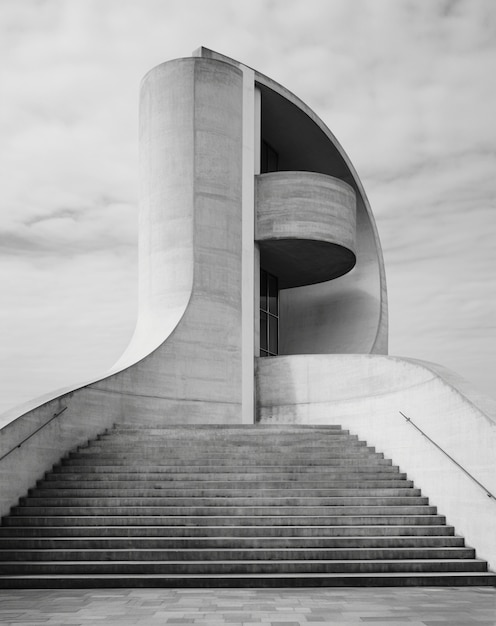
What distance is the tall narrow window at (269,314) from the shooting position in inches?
790

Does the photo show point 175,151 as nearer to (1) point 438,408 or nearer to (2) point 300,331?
(2) point 300,331

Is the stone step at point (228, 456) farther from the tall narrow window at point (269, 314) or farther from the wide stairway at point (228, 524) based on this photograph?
the tall narrow window at point (269, 314)

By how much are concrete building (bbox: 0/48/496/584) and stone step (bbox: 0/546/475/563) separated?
353 cm

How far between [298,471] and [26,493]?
3.59 metres

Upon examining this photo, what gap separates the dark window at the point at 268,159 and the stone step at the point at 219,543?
13.5 meters

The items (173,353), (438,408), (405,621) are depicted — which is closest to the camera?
(405,621)

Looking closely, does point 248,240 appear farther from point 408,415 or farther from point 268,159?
point 408,415

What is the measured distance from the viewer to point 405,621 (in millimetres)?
6020

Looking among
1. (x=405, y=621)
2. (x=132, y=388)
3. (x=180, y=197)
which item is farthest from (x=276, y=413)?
(x=405, y=621)

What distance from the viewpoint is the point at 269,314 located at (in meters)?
20.4

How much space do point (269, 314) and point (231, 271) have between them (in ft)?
12.3

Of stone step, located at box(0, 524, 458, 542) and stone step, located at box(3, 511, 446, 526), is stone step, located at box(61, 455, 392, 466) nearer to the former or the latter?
stone step, located at box(3, 511, 446, 526)

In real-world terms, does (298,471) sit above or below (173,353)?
below

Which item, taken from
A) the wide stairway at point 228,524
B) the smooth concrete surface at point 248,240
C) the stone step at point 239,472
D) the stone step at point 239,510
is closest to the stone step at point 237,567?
the wide stairway at point 228,524
